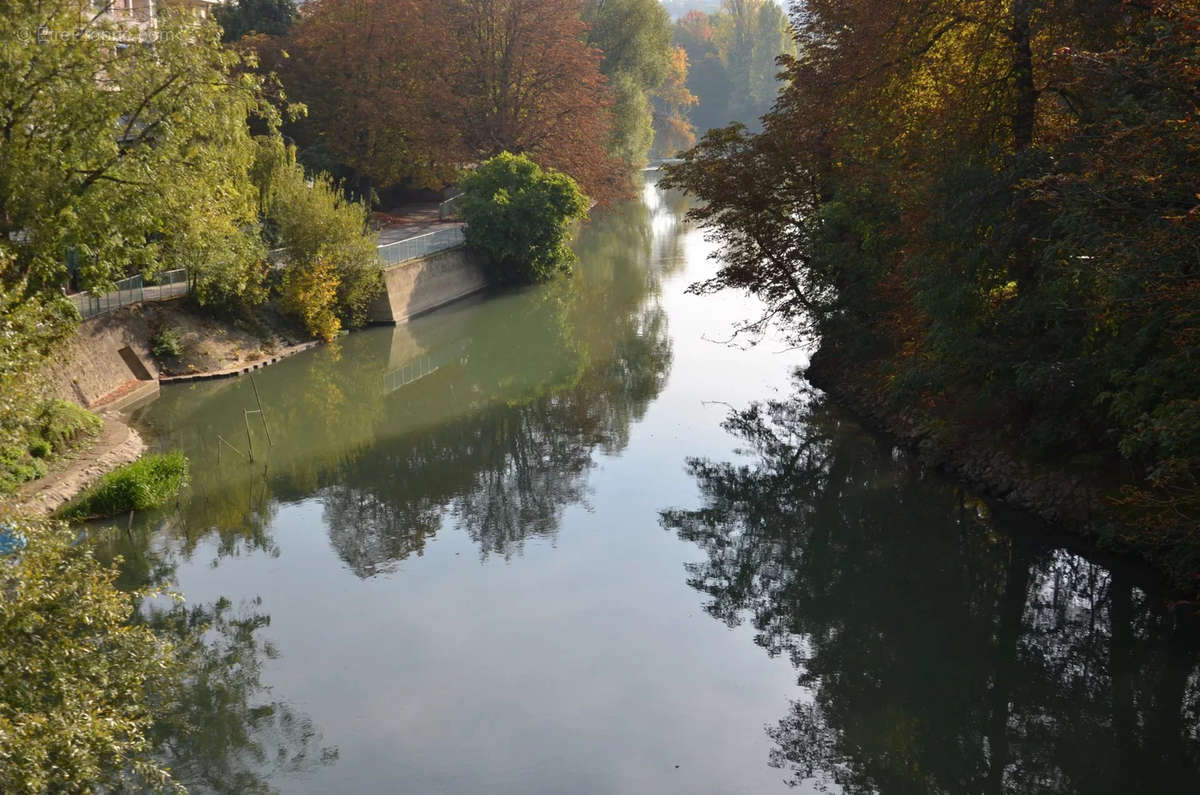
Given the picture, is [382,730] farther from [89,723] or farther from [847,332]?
[847,332]

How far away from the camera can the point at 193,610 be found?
15.6m

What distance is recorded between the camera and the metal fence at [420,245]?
1416 inches

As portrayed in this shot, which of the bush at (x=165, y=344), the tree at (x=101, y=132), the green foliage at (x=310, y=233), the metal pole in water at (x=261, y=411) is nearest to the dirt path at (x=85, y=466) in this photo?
the metal pole in water at (x=261, y=411)

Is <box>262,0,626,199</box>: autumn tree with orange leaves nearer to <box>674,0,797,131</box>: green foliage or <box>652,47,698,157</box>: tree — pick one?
<box>652,47,698,157</box>: tree

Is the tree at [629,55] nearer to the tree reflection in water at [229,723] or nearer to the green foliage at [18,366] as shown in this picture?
the green foliage at [18,366]

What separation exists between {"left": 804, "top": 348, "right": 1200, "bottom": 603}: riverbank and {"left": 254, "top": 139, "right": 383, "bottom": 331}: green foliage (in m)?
16.4

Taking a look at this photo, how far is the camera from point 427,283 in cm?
3881

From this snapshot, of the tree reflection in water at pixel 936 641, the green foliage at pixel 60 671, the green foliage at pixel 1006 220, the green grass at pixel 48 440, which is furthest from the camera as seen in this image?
the green grass at pixel 48 440

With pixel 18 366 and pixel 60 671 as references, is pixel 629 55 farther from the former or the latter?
pixel 60 671

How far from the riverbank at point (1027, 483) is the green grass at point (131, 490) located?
14.1 metres

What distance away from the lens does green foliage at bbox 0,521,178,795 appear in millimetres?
7578

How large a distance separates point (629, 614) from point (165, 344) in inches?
692

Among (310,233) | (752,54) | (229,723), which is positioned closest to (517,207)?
(310,233)

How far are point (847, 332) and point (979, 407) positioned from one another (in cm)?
473
